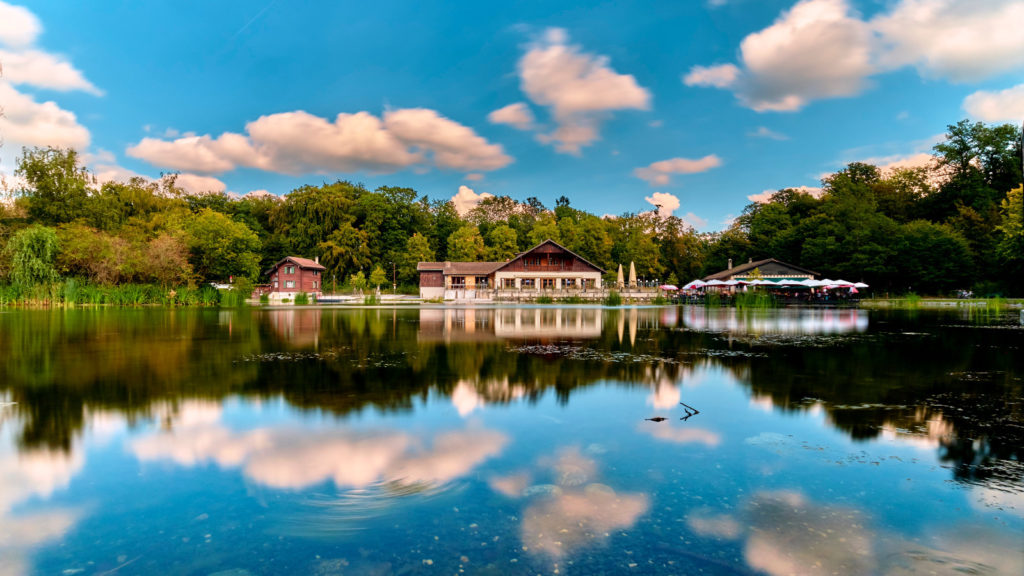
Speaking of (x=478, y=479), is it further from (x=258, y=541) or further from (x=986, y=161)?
(x=986, y=161)

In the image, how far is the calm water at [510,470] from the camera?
3.50 metres

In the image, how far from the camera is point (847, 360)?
12.4 metres

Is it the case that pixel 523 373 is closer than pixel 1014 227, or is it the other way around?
pixel 523 373

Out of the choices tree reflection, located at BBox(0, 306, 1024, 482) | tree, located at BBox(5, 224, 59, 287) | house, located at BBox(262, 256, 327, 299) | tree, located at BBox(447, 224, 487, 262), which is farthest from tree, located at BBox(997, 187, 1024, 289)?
tree, located at BBox(5, 224, 59, 287)

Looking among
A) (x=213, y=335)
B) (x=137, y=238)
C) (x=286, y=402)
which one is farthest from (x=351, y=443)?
(x=137, y=238)

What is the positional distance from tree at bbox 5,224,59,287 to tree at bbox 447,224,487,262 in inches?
1738

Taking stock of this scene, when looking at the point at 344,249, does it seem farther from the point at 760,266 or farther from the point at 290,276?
the point at 760,266

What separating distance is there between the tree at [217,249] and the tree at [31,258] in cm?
1099

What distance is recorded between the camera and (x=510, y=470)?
504 cm

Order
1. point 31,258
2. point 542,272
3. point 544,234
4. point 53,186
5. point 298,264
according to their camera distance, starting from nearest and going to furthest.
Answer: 1. point 31,258
2. point 53,186
3. point 542,272
4. point 298,264
5. point 544,234

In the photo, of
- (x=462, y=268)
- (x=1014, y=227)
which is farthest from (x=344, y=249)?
(x=1014, y=227)

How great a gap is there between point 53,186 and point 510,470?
64821 mm

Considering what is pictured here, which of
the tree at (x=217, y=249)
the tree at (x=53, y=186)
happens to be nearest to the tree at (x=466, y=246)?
the tree at (x=217, y=249)

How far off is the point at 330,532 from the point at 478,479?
143 centimetres
